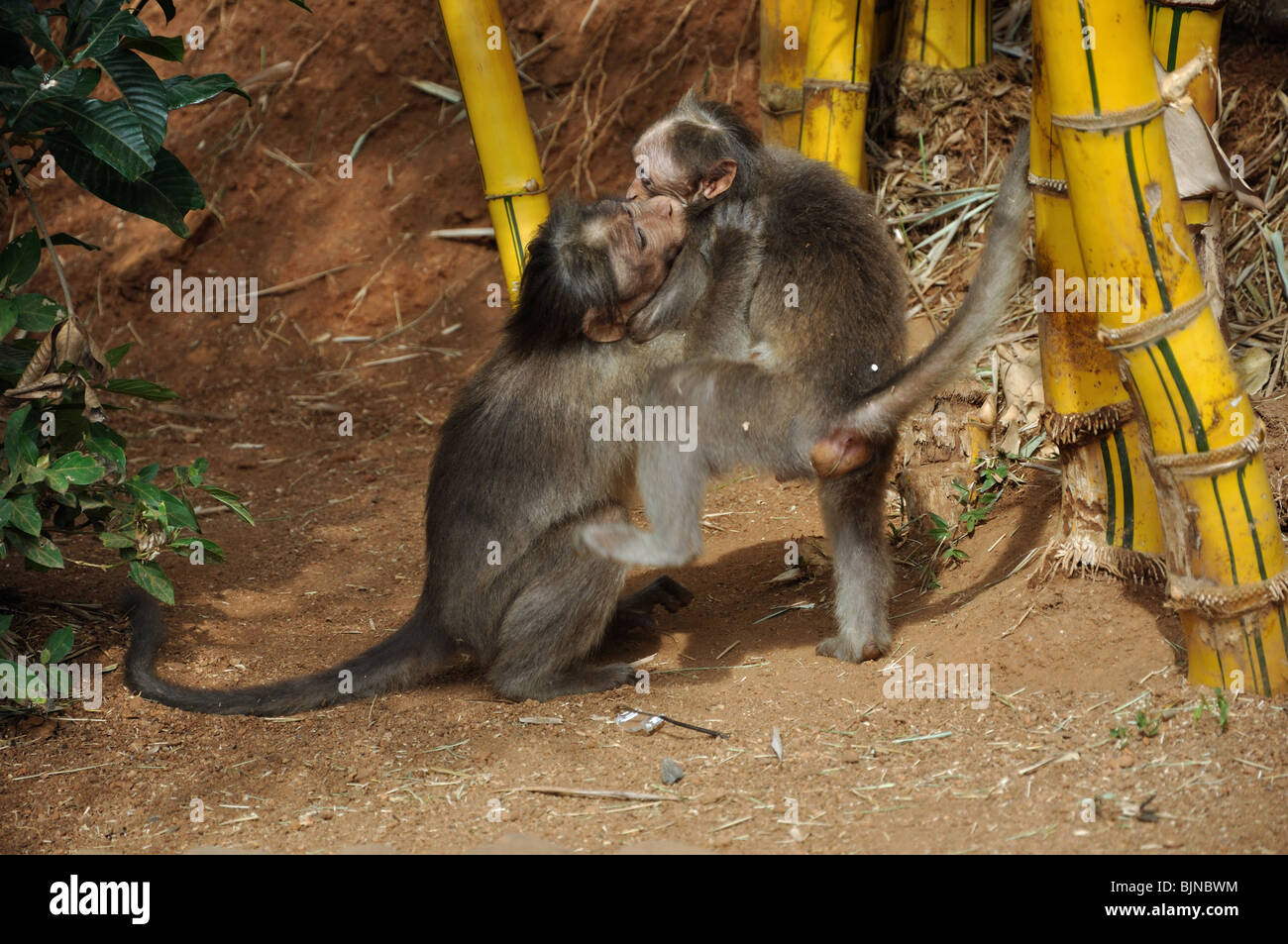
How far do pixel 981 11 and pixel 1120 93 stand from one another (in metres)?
3.23

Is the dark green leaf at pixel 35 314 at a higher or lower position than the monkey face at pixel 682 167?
lower

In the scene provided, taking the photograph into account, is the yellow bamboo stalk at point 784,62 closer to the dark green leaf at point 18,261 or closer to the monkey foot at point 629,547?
the monkey foot at point 629,547

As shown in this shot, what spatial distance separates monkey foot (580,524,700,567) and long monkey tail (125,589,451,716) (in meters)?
0.71

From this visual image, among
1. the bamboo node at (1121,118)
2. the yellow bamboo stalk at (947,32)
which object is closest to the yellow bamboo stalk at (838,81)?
the yellow bamboo stalk at (947,32)

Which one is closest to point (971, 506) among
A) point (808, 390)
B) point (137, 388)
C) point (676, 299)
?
point (808, 390)

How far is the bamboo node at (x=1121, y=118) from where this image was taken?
10.7ft

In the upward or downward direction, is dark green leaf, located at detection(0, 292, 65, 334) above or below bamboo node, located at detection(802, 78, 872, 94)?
below

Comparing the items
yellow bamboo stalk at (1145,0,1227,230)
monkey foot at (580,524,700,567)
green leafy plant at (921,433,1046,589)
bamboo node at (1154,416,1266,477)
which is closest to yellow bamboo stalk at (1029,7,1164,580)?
yellow bamboo stalk at (1145,0,1227,230)

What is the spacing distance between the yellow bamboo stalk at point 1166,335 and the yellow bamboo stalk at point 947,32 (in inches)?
117

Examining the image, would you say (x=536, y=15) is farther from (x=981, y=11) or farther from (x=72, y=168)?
Result: (x=72, y=168)

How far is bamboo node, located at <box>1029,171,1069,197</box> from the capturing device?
152 inches

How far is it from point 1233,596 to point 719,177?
236cm

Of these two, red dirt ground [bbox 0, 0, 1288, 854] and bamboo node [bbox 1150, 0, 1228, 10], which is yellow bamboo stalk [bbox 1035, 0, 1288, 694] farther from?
bamboo node [bbox 1150, 0, 1228, 10]

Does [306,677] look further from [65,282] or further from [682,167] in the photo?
[682,167]
